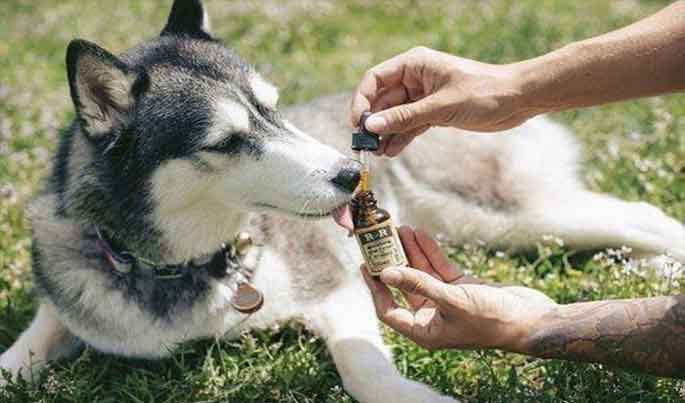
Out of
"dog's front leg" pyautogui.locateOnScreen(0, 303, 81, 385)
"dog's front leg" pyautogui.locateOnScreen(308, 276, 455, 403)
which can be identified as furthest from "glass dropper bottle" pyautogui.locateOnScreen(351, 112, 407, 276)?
"dog's front leg" pyautogui.locateOnScreen(0, 303, 81, 385)

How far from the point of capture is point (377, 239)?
107 inches

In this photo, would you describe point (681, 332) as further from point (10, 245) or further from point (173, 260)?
point (10, 245)

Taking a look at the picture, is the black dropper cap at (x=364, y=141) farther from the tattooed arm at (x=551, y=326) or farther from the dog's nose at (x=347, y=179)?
the tattooed arm at (x=551, y=326)

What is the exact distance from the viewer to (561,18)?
23.2ft

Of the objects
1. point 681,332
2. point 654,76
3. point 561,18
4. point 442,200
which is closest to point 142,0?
point 561,18

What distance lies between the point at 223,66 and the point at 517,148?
2044mm

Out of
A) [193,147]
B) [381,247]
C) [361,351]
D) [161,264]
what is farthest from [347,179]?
[161,264]

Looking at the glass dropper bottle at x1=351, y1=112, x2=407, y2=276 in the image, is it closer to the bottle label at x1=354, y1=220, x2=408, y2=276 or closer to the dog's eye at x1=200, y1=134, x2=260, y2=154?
the bottle label at x1=354, y1=220, x2=408, y2=276

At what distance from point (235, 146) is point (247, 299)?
27.9 inches

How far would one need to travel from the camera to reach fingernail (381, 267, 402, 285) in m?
2.54

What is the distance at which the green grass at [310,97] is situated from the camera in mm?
3027

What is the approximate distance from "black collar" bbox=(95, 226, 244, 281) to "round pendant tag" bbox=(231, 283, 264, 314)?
0.12 metres

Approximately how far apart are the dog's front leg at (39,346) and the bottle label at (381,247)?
153 centimetres

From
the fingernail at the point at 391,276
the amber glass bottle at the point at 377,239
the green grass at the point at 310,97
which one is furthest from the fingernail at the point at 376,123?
the green grass at the point at 310,97
